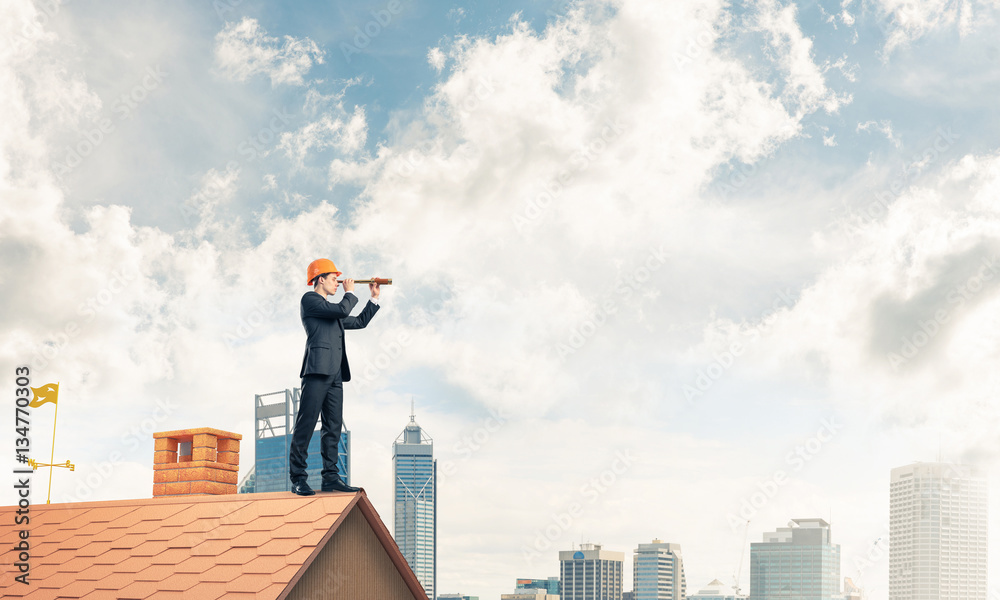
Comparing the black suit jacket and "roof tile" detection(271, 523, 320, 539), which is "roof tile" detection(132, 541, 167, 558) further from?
the black suit jacket

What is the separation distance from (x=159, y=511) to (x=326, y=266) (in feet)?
16.8

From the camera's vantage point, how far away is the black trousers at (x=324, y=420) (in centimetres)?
1417

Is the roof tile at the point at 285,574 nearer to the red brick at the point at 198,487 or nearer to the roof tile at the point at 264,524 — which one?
the roof tile at the point at 264,524

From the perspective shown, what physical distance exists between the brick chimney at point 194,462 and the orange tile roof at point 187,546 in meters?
1.63

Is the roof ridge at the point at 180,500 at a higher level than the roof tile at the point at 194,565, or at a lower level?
higher

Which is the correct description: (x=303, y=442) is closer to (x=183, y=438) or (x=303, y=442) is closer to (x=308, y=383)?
(x=308, y=383)

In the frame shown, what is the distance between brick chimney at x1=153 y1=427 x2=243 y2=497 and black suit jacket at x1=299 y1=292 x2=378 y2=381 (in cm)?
407

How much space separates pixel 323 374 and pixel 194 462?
4614mm

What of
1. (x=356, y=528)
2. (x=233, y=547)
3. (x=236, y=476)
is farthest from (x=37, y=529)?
(x=356, y=528)

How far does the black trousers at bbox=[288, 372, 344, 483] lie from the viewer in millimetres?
14172

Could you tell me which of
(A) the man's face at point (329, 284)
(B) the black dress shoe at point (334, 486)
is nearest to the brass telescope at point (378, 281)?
(A) the man's face at point (329, 284)

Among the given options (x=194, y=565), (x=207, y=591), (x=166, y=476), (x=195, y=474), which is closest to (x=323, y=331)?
(x=194, y=565)

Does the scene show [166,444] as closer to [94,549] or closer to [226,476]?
[226,476]

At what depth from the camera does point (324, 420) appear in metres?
14.4
